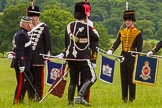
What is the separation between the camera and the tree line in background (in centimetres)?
9744

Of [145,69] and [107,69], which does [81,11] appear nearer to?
[107,69]

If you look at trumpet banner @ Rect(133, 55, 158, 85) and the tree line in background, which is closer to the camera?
trumpet banner @ Rect(133, 55, 158, 85)

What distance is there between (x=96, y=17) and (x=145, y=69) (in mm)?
142418

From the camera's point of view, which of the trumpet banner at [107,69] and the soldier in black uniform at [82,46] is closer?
the soldier in black uniform at [82,46]

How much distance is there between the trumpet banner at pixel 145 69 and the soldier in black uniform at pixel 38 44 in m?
1.97

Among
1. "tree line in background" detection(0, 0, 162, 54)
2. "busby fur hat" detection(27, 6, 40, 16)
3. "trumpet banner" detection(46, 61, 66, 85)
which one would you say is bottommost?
"tree line in background" detection(0, 0, 162, 54)

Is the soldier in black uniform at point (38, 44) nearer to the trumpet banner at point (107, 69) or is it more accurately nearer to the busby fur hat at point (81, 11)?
the busby fur hat at point (81, 11)

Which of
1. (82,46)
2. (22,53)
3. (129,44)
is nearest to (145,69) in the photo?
(129,44)

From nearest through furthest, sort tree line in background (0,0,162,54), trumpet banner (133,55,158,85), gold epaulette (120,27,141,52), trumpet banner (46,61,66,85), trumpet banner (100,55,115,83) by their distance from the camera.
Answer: trumpet banner (133,55,158,85), gold epaulette (120,27,141,52), trumpet banner (100,55,115,83), trumpet banner (46,61,66,85), tree line in background (0,0,162,54)

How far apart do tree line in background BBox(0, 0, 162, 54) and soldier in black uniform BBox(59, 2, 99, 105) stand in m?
81.4

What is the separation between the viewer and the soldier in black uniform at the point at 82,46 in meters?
10.9

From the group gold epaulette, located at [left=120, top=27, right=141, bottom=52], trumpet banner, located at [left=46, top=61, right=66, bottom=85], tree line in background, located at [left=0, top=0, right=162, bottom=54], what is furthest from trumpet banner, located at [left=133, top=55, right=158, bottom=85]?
tree line in background, located at [left=0, top=0, right=162, bottom=54]

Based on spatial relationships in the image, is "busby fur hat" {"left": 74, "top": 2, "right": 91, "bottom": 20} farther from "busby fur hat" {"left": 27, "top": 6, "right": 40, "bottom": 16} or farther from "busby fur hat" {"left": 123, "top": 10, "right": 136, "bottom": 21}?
"busby fur hat" {"left": 27, "top": 6, "right": 40, "bottom": 16}

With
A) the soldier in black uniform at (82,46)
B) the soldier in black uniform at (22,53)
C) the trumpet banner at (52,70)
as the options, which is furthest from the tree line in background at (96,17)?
the soldier in black uniform at (82,46)
